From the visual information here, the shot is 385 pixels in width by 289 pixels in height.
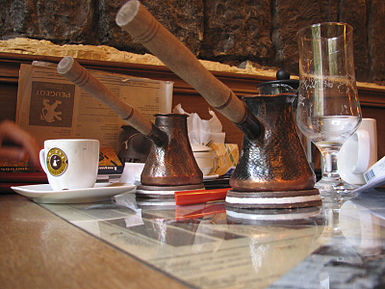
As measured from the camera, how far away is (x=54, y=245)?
32cm

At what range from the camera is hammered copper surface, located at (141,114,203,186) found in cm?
64

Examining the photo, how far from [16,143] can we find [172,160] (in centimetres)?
67

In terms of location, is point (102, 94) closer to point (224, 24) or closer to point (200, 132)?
point (200, 132)

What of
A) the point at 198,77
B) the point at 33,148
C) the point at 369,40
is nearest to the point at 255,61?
the point at 369,40

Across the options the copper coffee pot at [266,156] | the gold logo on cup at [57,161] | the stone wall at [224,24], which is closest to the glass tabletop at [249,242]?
the copper coffee pot at [266,156]

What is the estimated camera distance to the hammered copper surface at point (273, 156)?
1.58 ft

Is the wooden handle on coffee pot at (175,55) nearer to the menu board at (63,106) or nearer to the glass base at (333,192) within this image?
the glass base at (333,192)

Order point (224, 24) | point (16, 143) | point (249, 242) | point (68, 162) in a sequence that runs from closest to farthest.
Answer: point (249, 242)
point (68, 162)
point (16, 143)
point (224, 24)

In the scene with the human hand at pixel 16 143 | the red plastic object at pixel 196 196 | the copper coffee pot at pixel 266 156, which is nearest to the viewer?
the copper coffee pot at pixel 266 156

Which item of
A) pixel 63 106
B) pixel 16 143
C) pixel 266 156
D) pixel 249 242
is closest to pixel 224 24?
pixel 63 106

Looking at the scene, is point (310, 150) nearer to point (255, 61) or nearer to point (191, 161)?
point (191, 161)

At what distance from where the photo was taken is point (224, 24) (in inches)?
60.3

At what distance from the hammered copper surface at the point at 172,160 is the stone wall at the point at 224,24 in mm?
794

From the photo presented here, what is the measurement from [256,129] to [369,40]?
1.63 meters
